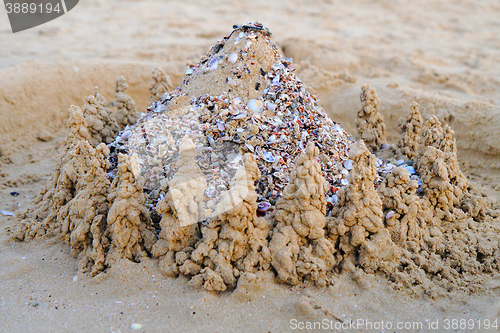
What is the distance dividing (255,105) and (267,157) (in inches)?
19.7

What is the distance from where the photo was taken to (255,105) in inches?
130

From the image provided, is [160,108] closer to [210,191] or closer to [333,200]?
[210,191]

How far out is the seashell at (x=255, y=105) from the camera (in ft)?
10.8

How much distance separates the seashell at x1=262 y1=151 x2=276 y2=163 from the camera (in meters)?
3.06

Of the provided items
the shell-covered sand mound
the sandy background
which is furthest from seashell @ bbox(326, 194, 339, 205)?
the sandy background

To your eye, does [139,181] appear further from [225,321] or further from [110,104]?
[110,104]

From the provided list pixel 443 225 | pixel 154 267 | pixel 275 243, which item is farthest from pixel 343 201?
pixel 154 267

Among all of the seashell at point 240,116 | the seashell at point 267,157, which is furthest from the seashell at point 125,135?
the seashell at point 267,157

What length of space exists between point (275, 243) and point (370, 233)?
0.69 meters

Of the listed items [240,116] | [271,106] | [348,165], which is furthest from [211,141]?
[348,165]

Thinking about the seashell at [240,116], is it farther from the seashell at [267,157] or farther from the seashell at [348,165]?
the seashell at [348,165]

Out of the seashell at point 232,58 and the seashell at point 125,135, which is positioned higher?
the seashell at point 232,58

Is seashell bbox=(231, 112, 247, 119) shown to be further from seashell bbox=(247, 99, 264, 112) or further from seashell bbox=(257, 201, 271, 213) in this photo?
seashell bbox=(257, 201, 271, 213)

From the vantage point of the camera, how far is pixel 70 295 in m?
2.54
